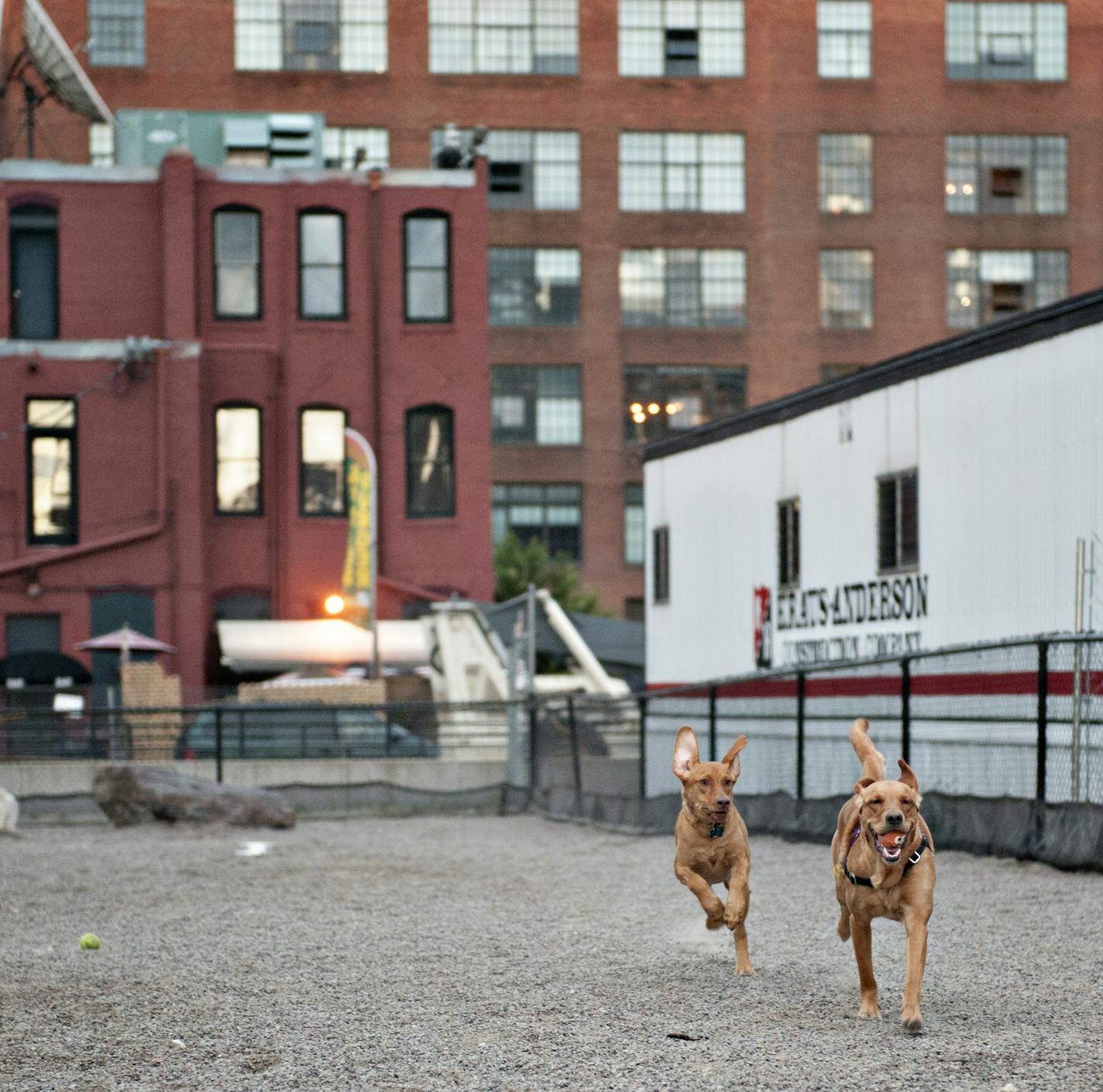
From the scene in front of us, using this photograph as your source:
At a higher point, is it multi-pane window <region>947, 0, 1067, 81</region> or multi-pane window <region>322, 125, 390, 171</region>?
multi-pane window <region>947, 0, 1067, 81</region>

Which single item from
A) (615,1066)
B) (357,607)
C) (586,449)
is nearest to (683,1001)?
(615,1066)

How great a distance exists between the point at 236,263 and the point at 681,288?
90.8 feet

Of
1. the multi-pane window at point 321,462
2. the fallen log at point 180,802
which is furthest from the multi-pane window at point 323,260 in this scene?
the fallen log at point 180,802

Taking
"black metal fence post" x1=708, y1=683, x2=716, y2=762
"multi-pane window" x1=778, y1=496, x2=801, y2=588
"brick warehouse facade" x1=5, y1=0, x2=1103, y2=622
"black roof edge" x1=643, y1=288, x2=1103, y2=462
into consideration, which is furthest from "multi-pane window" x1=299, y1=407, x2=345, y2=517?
"brick warehouse facade" x1=5, y1=0, x2=1103, y2=622

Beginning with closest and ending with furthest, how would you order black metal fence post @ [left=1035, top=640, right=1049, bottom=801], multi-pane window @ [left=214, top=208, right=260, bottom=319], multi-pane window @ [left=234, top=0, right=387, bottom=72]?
black metal fence post @ [left=1035, top=640, right=1049, bottom=801] → multi-pane window @ [left=214, top=208, right=260, bottom=319] → multi-pane window @ [left=234, top=0, right=387, bottom=72]

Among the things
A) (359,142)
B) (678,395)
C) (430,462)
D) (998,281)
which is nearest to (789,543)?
(430,462)

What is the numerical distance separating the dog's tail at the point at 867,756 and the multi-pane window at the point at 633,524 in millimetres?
58363

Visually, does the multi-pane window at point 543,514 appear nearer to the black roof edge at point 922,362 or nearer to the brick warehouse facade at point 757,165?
the brick warehouse facade at point 757,165

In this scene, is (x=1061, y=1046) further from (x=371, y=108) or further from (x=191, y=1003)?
(x=371, y=108)

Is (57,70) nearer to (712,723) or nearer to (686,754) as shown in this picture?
(712,723)

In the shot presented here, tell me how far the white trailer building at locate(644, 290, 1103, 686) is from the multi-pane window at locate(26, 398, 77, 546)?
51.5ft

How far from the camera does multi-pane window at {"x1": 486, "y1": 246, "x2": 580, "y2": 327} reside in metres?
67.4

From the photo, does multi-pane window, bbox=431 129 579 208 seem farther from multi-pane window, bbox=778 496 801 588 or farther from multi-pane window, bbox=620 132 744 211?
multi-pane window, bbox=778 496 801 588

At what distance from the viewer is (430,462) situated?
43125 millimetres
